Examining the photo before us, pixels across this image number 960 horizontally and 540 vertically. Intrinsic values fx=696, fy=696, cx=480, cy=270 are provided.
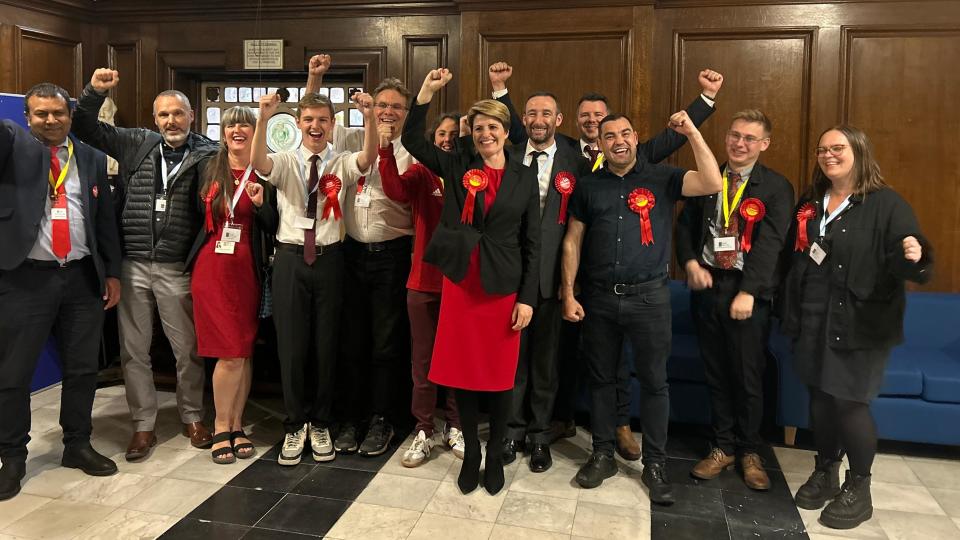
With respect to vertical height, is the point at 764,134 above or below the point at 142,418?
above

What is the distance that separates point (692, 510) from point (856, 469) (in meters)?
0.67

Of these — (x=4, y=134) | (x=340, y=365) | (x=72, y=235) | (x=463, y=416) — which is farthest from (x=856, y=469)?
(x=4, y=134)

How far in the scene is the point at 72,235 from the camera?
3008 mm

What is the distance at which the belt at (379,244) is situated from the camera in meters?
3.23

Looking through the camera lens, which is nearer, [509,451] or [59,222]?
[59,222]

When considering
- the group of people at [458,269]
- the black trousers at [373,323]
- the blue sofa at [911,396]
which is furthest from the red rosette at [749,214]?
the black trousers at [373,323]

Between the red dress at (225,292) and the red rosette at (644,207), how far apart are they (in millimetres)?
1710

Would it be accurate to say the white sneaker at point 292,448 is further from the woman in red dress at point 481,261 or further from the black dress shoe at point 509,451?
the black dress shoe at point 509,451

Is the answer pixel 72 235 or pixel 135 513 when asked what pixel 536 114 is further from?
pixel 135 513

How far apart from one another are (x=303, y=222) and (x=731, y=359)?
1992 millimetres

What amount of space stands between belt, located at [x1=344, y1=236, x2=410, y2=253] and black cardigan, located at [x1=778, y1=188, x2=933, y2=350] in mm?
1831

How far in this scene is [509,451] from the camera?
10.6ft

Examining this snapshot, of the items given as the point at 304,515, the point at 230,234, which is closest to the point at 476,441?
the point at 304,515

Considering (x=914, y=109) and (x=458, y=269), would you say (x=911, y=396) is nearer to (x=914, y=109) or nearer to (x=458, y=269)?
(x=914, y=109)
